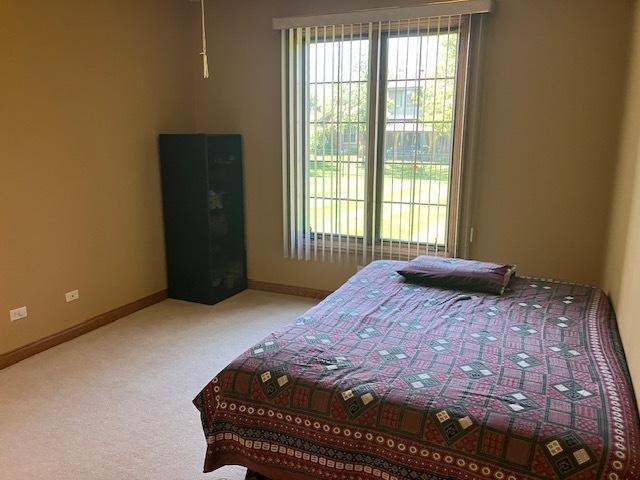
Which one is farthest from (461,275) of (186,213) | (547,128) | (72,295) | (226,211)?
(72,295)

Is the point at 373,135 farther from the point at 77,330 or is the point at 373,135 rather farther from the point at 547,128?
the point at 77,330

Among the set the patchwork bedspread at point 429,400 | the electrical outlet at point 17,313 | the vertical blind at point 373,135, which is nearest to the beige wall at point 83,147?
the electrical outlet at point 17,313

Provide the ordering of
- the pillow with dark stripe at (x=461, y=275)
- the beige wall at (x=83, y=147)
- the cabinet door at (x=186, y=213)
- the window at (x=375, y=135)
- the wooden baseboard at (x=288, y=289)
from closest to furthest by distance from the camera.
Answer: the pillow with dark stripe at (x=461, y=275), the beige wall at (x=83, y=147), the window at (x=375, y=135), the cabinet door at (x=186, y=213), the wooden baseboard at (x=288, y=289)

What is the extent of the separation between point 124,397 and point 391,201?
2410 millimetres

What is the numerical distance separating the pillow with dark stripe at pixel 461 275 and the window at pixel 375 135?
0.86 m

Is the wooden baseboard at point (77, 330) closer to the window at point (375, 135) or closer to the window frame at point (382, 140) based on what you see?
the window at point (375, 135)

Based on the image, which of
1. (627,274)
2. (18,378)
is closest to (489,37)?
(627,274)

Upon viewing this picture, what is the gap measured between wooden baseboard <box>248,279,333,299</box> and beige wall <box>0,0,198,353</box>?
2.91 feet

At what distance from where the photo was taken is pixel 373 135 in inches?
153

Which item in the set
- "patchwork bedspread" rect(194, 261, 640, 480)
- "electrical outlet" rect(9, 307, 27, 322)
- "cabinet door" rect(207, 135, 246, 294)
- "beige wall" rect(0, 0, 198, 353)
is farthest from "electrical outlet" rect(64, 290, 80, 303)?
"patchwork bedspread" rect(194, 261, 640, 480)

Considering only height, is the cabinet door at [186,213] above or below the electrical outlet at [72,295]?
above

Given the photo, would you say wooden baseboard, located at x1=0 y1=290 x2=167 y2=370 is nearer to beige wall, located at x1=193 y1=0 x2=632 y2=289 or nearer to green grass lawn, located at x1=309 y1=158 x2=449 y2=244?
green grass lawn, located at x1=309 y1=158 x2=449 y2=244

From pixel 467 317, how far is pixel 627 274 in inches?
28.9

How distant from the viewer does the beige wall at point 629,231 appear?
1916mm
